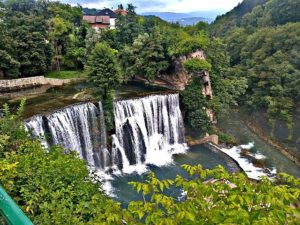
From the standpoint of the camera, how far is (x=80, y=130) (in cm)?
1636

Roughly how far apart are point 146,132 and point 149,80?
669 cm

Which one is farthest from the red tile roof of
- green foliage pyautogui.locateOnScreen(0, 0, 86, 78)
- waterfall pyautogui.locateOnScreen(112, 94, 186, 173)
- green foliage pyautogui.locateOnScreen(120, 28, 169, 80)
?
waterfall pyautogui.locateOnScreen(112, 94, 186, 173)

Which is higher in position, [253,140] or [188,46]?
[188,46]

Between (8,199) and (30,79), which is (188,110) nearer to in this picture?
(30,79)

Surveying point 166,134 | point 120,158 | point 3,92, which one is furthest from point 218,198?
point 3,92

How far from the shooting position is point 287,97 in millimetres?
23891

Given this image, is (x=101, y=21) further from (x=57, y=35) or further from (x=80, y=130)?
(x=80, y=130)

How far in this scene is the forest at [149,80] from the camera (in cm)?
334

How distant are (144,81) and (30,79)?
343 inches

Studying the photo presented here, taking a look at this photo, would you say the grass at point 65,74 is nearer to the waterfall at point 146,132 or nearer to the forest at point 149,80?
the forest at point 149,80

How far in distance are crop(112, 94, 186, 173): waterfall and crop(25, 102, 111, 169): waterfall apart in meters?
0.92

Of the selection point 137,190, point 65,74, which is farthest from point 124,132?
point 137,190

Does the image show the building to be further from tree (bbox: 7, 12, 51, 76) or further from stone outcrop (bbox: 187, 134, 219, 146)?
stone outcrop (bbox: 187, 134, 219, 146)

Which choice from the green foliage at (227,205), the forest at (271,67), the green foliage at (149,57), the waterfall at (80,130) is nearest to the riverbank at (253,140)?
the forest at (271,67)
